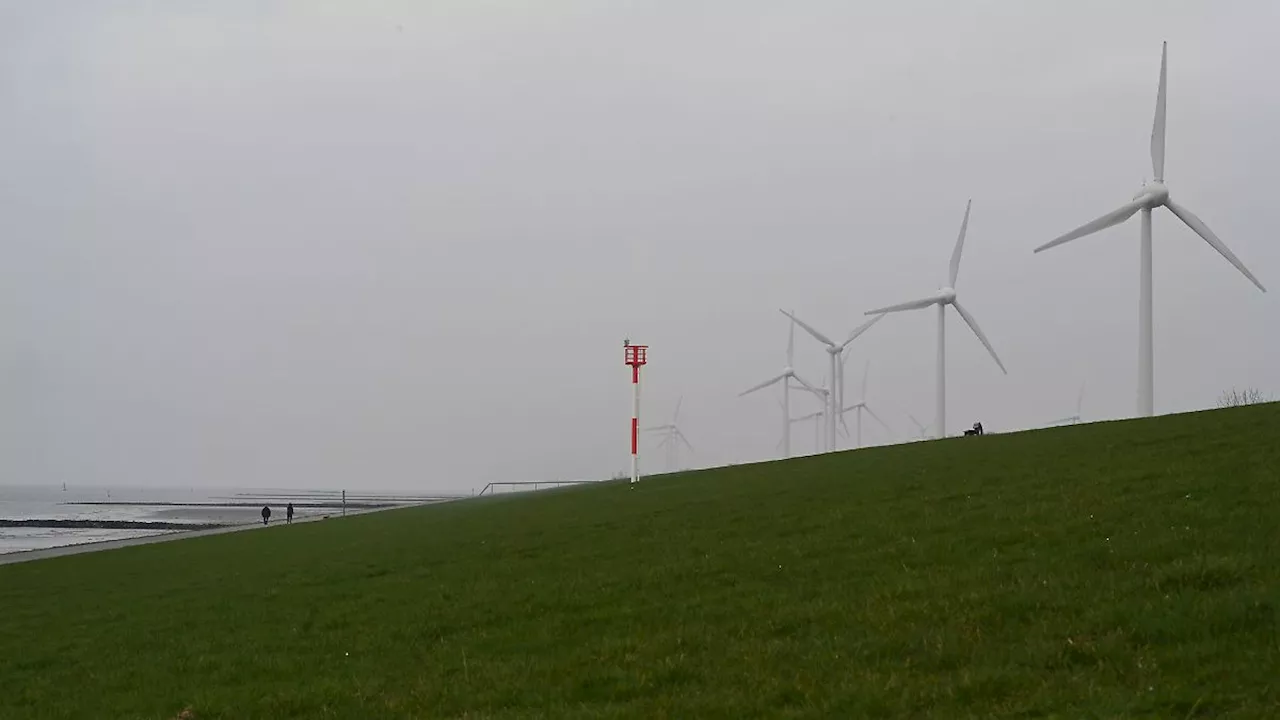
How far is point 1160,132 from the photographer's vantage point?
4716cm

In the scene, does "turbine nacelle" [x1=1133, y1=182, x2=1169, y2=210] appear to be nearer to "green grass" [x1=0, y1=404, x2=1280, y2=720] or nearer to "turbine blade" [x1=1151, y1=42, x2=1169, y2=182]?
"turbine blade" [x1=1151, y1=42, x2=1169, y2=182]

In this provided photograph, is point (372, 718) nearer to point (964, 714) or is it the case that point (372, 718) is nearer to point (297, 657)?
point (297, 657)

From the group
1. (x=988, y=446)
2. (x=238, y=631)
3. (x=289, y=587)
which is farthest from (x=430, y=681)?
(x=988, y=446)

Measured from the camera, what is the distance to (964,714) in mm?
8016

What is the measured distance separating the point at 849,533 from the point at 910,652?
7.79 m

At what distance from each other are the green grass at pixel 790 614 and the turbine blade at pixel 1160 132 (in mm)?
23110

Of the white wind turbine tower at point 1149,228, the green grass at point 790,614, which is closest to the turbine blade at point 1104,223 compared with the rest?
the white wind turbine tower at point 1149,228

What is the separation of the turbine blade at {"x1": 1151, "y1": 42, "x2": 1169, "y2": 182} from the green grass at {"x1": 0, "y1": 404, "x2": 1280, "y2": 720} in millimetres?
23110

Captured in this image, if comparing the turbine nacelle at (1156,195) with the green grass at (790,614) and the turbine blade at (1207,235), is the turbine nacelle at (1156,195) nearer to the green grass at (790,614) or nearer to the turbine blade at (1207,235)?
the turbine blade at (1207,235)

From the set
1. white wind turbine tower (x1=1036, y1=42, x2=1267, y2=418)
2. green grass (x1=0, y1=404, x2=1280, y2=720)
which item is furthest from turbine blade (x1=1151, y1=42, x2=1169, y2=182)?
green grass (x1=0, y1=404, x2=1280, y2=720)

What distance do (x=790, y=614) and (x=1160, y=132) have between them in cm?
4275

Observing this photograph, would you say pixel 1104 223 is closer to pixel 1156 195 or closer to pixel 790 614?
pixel 1156 195

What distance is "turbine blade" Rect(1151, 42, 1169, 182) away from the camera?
45.5 meters

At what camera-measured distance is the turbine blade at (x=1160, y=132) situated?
45.5 meters
